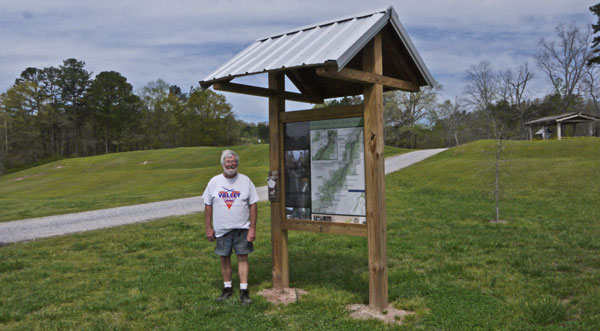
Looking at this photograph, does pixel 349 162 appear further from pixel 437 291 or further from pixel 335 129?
pixel 437 291

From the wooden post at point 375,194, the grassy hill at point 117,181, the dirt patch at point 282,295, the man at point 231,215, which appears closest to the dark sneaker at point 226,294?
the man at point 231,215

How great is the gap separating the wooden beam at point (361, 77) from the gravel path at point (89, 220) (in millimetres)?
9896

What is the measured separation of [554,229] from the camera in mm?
10781

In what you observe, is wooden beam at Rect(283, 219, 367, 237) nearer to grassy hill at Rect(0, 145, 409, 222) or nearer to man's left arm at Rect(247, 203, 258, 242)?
man's left arm at Rect(247, 203, 258, 242)

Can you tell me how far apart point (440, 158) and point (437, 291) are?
97.7 feet

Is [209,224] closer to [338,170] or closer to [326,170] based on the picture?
[326,170]

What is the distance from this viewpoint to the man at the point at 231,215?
19.6 ft

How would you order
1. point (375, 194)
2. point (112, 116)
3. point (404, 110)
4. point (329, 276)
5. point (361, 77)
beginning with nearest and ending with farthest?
point (361, 77) → point (375, 194) → point (329, 276) → point (404, 110) → point (112, 116)

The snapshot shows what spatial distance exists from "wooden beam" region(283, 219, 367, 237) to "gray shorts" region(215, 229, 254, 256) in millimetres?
700

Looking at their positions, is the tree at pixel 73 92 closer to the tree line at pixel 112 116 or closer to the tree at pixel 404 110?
the tree line at pixel 112 116

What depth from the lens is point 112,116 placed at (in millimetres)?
84312

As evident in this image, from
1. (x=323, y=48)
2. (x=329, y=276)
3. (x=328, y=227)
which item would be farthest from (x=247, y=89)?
(x=329, y=276)

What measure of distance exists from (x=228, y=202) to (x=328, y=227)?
4.60 feet

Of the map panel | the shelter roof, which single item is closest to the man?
the map panel
